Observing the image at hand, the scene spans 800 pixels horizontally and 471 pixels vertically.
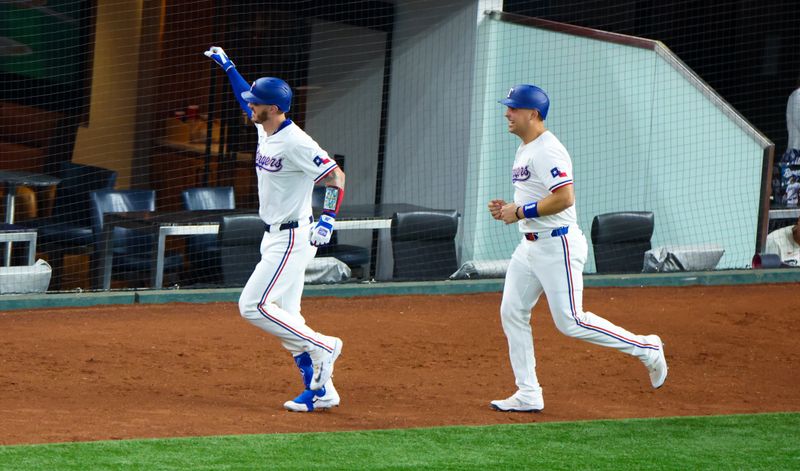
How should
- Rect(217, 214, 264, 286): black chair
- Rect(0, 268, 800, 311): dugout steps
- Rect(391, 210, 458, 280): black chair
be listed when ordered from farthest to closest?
1. Rect(391, 210, 458, 280): black chair
2. Rect(217, 214, 264, 286): black chair
3. Rect(0, 268, 800, 311): dugout steps

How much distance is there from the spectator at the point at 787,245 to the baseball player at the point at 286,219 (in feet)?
22.3

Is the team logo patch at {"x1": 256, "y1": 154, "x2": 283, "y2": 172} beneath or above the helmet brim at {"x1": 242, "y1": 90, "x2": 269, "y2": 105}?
beneath

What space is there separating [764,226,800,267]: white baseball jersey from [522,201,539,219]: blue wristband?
21.1ft

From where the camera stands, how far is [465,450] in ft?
20.0

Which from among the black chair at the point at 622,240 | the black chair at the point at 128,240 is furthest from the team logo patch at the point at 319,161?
the black chair at the point at 622,240

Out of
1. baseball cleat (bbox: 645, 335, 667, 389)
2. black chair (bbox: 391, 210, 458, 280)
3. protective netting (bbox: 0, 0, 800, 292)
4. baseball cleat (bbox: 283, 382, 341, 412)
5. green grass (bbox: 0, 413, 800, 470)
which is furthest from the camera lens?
protective netting (bbox: 0, 0, 800, 292)

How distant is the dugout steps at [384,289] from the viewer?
383 inches

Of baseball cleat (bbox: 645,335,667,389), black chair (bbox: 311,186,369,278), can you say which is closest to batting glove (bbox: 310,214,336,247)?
baseball cleat (bbox: 645,335,667,389)

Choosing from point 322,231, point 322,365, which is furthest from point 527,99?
point 322,365

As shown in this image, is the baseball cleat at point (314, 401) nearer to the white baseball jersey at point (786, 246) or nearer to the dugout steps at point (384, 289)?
the dugout steps at point (384, 289)

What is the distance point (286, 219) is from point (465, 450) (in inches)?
61.8

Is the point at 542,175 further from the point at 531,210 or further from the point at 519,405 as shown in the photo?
the point at 519,405

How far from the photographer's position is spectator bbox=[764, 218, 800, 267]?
12117 mm

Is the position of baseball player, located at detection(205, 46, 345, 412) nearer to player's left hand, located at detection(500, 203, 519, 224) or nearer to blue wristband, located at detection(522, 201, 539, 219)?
player's left hand, located at detection(500, 203, 519, 224)
